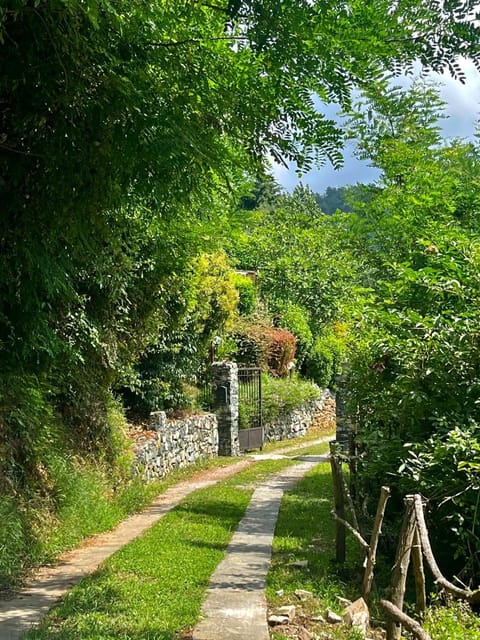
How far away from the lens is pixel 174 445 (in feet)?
48.7

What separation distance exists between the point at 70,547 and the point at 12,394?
210 cm

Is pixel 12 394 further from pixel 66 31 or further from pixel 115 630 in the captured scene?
pixel 66 31

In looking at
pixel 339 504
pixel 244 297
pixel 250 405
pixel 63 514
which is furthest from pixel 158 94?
pixel 244 297

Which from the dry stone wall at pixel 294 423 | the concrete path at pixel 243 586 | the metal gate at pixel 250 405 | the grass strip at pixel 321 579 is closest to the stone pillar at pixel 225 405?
the metal gate at pixel 250 405

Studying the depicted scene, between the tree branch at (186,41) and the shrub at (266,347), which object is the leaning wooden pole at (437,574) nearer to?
the tree branch at (186,41)

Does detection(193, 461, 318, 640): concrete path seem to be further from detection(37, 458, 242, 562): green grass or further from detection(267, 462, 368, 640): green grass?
detection(37, 458, 242, 562): green grass

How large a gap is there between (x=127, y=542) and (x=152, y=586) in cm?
219

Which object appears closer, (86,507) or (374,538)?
(374,538)

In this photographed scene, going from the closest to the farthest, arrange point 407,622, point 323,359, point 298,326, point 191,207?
point 407,622
point 191,207
point 298,326
point 323,359

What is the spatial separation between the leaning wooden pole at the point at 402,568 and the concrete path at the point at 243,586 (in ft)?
3.76

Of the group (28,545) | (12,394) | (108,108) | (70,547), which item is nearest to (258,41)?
(108,108)

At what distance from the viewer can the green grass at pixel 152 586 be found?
5.31m

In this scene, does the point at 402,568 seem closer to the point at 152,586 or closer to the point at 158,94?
the point at 152,586

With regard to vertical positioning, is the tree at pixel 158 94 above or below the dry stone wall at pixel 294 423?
above
